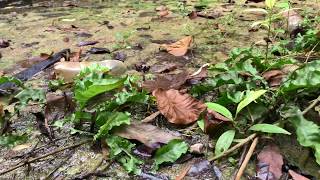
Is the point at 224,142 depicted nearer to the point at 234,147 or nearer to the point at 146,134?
the point at 234,147

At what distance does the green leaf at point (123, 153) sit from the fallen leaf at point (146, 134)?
0.04 meters

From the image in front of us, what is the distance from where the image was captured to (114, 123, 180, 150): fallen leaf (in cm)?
148

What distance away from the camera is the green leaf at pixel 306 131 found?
1.33 meters

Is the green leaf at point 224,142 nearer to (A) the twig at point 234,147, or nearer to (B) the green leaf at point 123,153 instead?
(A) the twig at point 234,147

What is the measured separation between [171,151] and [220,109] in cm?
25

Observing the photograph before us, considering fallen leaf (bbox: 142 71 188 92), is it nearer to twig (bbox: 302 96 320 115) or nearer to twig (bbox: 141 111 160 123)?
twig (bbox: 141 111 160 123)

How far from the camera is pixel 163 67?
2314 mm

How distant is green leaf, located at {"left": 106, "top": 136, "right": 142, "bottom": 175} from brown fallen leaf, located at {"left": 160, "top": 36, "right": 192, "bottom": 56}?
118 centimetres

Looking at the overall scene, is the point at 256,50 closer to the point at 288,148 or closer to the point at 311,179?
the point at 288,148

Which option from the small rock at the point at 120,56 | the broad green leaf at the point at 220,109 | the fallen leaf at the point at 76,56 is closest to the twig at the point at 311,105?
the broad green leaf at the point at 220,109

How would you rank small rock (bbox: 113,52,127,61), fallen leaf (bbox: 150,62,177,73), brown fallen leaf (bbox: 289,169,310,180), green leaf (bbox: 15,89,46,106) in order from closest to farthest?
brown fallen leaf (bbox: 289,169,310,180)
green leaf (bbox: 15,89,46,106)
fallen leaf (bbox: 150,62,177,73)
small rock (bbox: 113,52,127,61)

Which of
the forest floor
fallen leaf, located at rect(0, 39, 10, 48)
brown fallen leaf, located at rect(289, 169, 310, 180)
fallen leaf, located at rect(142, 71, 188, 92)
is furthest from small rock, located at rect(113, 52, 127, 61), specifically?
brown fallen leaf, located at rect(289, 169, 310, 180)

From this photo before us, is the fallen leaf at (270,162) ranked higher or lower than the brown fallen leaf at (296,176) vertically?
higher

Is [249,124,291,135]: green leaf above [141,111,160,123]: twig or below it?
above
